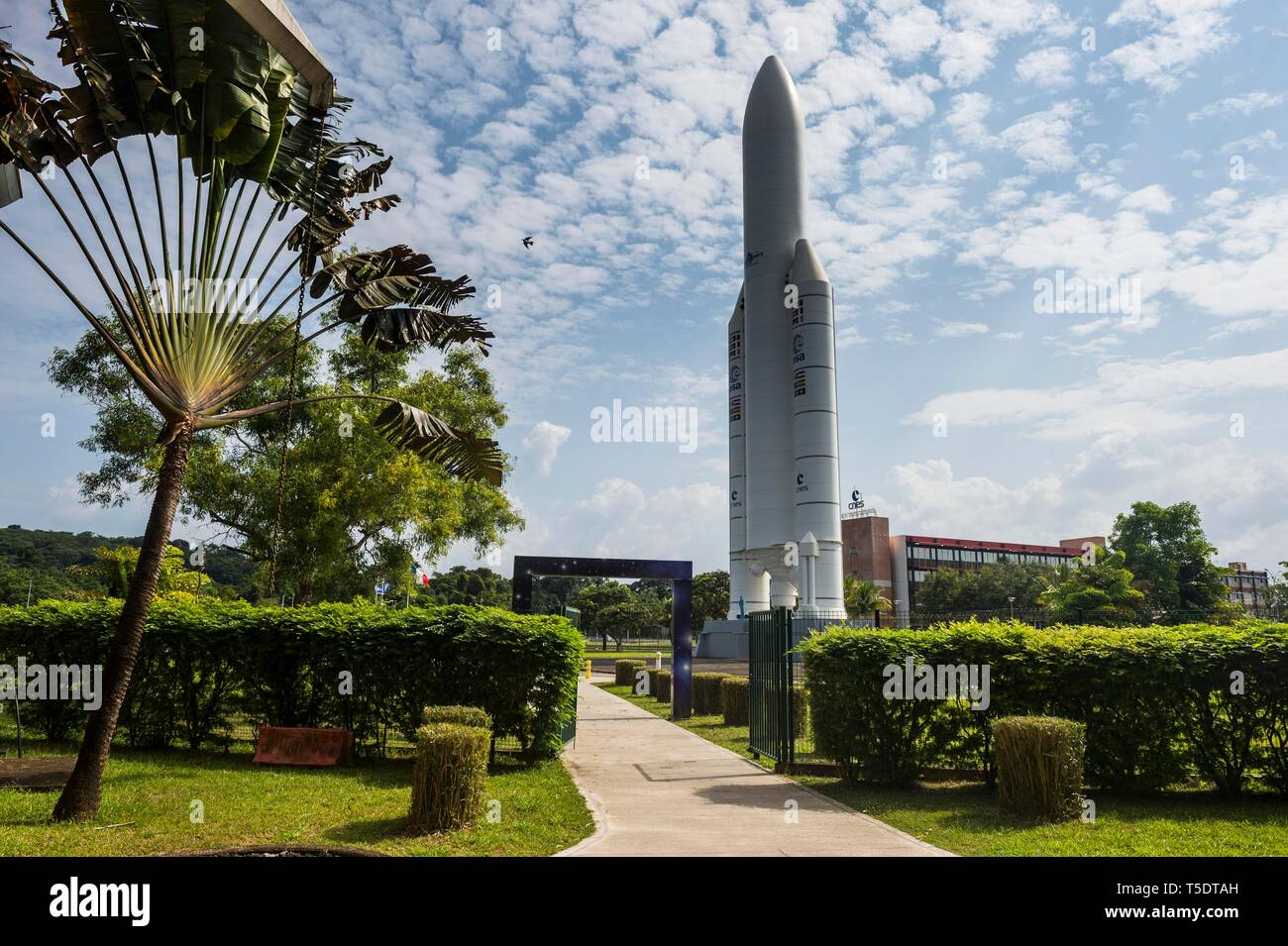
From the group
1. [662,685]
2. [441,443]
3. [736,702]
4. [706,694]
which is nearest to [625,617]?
[662,685]

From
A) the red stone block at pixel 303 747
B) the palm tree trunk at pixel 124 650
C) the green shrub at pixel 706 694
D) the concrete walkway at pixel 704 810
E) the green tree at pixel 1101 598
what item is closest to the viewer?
the concrete walkway at pixel 704 810

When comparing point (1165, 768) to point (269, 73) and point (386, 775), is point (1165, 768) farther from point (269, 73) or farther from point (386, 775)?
point (269, 73)

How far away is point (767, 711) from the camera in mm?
12672

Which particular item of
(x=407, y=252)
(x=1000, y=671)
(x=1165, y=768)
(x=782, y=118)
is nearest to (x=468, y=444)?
(x=407, y=252)

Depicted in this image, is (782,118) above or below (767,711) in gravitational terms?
above

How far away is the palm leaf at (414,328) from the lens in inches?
435

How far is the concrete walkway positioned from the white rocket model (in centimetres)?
2966

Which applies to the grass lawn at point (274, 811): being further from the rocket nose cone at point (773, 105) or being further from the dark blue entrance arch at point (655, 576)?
the rocket nose cone at point (773, 105)

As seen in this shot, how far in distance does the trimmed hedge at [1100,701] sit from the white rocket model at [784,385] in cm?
3132
